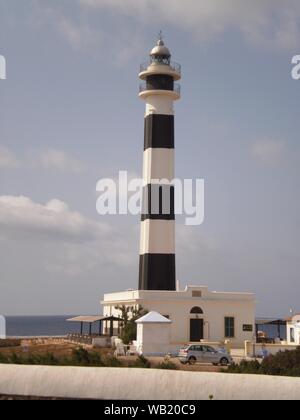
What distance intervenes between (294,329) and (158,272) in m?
9.47

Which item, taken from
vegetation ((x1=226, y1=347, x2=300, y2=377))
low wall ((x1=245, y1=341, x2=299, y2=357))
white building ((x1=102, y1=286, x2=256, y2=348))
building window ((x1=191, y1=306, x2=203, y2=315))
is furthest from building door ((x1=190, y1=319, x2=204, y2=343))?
vegetation ((x1=226, y1=347, x2=300, y2=377))

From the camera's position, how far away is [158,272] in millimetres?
45094

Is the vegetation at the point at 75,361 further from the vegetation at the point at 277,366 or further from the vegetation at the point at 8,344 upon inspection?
the vegetation at the point at 8,344

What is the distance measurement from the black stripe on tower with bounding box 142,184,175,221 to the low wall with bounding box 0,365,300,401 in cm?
2556

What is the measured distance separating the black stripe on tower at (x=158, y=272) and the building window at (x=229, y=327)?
412cm

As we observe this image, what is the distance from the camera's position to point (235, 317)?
4528 centimetres

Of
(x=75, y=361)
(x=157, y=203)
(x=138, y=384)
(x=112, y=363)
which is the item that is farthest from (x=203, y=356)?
(x=157, y=203)

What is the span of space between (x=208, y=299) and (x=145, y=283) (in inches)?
167

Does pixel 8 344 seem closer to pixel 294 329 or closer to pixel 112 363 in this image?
pixel 294 329

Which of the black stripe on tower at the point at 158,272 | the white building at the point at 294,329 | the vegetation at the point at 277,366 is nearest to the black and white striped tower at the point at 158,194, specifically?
the black stripe on tower at the point at 158,272

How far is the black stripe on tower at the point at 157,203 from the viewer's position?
45500mm
